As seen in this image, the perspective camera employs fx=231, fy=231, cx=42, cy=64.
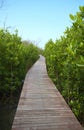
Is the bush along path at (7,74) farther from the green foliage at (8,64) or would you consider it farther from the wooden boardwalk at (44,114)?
the wooden boardwalk at (44,114)

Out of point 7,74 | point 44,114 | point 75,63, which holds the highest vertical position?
point 75,63

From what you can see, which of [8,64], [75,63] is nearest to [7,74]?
[8,64]

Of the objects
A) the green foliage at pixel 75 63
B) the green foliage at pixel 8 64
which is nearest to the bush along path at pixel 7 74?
the green foliage at pixel 8 64

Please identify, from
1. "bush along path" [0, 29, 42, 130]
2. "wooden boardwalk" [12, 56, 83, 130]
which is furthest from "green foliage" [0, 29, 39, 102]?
"wooden boardwalk" [12, 56, 83, 130]

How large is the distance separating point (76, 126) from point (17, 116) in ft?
4.81

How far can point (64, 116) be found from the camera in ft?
18.3

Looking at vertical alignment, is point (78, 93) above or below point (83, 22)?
below

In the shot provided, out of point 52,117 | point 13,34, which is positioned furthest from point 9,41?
point 52,117

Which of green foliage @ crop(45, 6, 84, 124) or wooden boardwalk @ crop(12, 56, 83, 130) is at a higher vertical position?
green foliage @ crop(45, 6, 84, 124)

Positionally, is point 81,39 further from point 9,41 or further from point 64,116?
→ point 9,41

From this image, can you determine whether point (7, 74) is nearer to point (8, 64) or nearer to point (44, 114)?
point (8, 64)

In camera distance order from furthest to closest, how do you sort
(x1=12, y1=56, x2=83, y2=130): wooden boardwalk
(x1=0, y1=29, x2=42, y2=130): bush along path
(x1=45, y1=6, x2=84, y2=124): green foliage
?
(x1=0, y1=29, x2=42, y2=130): bush along path
(x1=12, y1=56, x2=83, y2=130): wooden boardwalk
(x1=45, y1=6, x2=84, y2=124): green foliage

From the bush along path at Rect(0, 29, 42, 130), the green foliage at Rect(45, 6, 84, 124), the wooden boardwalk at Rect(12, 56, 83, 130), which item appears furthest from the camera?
the bush along path at Rect(0, 29, 42, 130)

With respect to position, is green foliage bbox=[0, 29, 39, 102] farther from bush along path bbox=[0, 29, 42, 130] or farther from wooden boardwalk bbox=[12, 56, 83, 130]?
wooden boardwalk bbox=[12, 56, 83, 130]
